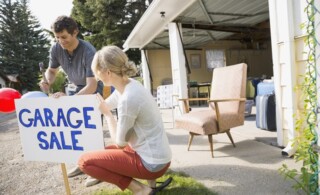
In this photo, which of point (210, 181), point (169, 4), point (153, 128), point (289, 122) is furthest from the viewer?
point (169, 4)

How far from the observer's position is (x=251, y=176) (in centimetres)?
247

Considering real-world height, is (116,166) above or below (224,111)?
below

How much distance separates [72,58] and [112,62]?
3.54 ft

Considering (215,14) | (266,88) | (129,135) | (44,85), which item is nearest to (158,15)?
(215,14)

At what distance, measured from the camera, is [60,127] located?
2.11 metres

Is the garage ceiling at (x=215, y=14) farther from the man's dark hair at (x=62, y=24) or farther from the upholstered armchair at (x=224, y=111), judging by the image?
the man's dark hair at (x=62, y=24)

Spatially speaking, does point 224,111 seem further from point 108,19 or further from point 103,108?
point 108,19

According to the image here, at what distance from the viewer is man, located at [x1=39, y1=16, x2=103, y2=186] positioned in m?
2.31

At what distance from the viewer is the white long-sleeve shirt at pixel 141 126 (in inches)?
67.5

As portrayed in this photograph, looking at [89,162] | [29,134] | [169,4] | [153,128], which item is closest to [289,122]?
[153,128]

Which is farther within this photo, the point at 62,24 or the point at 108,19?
the point at 108,19

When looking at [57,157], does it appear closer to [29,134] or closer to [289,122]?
[29,134]

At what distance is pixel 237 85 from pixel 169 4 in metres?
2.69

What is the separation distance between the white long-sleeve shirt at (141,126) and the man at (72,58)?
75 cm
